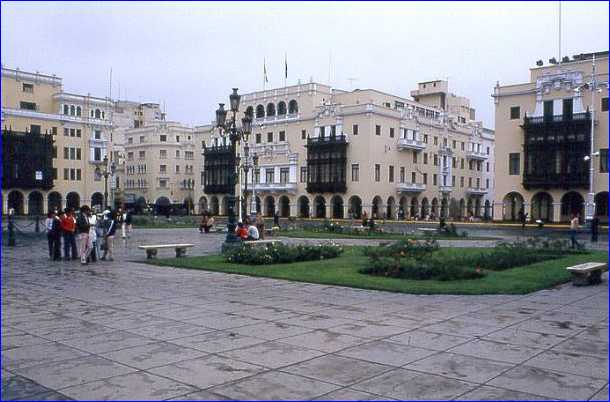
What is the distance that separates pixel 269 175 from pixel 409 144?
18.7 m

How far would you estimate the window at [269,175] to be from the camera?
72.4 m

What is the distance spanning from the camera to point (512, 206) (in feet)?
184

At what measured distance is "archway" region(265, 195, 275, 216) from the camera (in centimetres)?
7356

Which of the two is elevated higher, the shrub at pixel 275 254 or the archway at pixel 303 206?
the archway at pixel 303 206

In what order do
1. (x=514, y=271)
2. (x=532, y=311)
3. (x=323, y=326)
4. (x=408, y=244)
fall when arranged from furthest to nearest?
1. (x=408, y=244)
2. (x=514, y=271)
3. (x=532, y=311)
4. (x=323, y=326)

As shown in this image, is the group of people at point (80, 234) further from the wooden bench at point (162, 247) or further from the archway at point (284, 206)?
the archway at point (284, 206)

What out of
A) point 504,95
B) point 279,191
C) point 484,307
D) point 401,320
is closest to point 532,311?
point 484,307

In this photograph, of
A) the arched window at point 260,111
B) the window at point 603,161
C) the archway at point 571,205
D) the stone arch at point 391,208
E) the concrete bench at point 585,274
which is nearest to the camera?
the concrete bench at point 585,274

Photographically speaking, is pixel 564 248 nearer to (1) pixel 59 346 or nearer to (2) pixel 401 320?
(2) pixel 401 320

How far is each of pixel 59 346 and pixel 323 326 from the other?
356cm

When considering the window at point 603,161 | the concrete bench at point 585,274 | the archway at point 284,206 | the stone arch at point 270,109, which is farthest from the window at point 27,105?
the concrete bench at point 585,274

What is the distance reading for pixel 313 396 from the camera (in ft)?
16.9

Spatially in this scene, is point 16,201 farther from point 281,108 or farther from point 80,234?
A: point 80,234

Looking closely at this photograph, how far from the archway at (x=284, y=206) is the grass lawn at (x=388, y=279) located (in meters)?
53.1
